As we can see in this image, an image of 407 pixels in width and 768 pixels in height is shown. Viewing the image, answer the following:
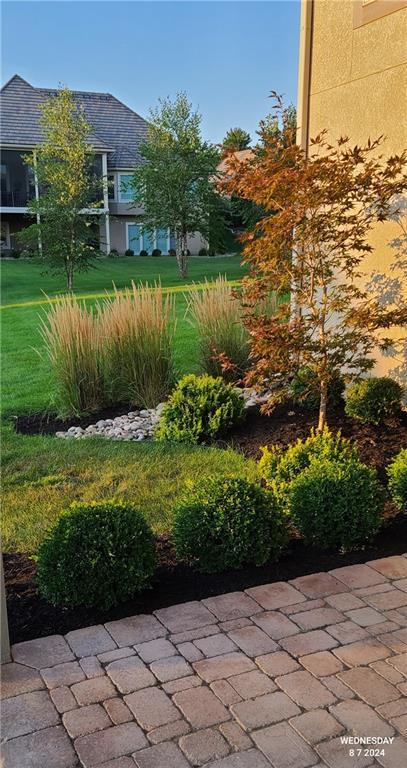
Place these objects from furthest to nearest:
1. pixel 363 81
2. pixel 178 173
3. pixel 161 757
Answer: pixel 178 173, pixel 363 81, pixel 161 757

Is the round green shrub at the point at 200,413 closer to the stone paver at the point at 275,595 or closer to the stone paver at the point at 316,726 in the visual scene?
the stone paver at the point at 275,595

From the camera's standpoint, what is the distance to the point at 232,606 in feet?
9.32

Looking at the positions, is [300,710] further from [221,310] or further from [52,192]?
[52,192]

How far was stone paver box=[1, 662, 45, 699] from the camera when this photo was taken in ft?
7.50

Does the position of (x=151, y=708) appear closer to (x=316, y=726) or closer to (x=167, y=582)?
(x=316, y=726)

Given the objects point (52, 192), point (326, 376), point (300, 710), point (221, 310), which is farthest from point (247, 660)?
point (52, 192)

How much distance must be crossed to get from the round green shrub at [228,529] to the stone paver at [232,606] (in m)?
0.21

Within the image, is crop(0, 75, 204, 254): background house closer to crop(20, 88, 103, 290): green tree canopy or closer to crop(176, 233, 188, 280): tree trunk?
crop(176, 233, 188, 280): tree trunk

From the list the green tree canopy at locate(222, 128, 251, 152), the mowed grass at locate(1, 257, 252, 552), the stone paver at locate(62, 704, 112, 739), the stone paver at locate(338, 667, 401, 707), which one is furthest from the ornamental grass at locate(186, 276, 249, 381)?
the green tree canopy at locate(222, 128, 251, 152)

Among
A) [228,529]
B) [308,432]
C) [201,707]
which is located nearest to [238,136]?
[308,432]

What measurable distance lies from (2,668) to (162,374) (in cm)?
440

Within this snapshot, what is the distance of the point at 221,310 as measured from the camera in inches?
268

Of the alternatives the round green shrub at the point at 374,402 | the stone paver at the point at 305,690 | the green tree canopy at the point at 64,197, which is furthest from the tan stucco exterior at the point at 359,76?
the green tree canopy at the point at 64,197

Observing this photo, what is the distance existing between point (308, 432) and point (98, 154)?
25627mm
